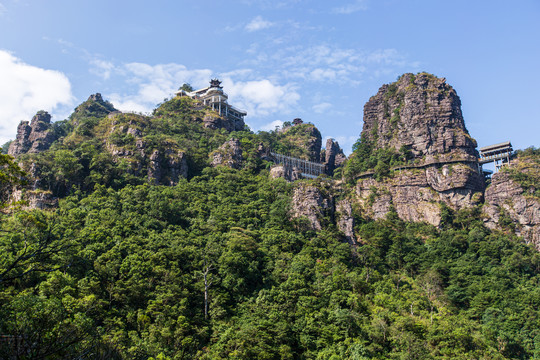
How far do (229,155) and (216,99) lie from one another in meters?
24.8

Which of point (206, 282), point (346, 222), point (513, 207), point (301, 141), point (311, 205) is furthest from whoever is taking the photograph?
point (301, 141)

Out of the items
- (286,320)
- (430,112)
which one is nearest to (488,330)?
(286,320)

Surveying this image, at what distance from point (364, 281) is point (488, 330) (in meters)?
11.2

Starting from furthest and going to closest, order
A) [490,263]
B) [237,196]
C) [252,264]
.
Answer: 1. [237,196]
2. [490,263]
3. [252,264]

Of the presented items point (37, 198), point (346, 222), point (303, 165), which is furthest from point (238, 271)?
point (303, 165)

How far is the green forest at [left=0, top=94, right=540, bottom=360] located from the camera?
31.0 m

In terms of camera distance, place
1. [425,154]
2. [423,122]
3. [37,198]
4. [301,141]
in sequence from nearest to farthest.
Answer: [37,198] → [425,154] → [423,122] → [301,141]

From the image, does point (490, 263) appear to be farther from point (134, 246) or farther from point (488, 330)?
point (134, 246)

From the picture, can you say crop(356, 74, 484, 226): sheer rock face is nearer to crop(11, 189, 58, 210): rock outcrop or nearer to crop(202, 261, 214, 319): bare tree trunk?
crop(202, 261, 214, 319): bare tree trunk

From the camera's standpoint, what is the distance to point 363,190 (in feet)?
236

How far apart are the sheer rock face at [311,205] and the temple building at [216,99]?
115 feet

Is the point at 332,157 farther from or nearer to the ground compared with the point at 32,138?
nearer to the ground

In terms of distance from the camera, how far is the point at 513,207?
62688 mm

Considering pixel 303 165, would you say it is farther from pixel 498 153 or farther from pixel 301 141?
pixel 498 153
